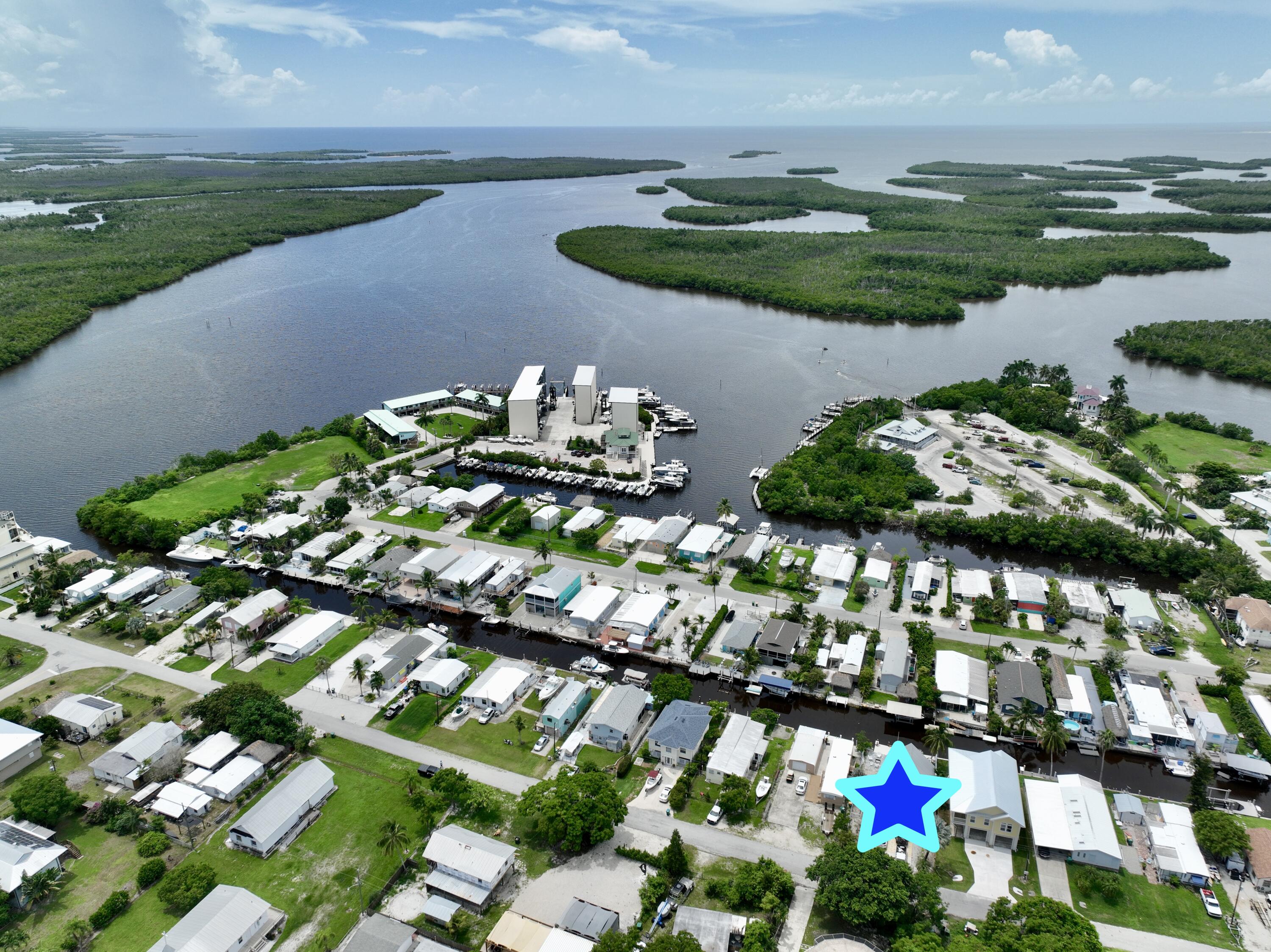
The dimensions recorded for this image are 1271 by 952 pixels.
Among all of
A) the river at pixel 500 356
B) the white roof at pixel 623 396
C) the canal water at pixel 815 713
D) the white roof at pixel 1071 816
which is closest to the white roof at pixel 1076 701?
the canal water at pixel 815 713

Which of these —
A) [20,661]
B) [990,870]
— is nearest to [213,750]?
[20,661]

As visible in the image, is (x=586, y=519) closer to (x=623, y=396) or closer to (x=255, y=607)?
(x=623, y=396)

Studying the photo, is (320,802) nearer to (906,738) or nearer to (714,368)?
(906,738)

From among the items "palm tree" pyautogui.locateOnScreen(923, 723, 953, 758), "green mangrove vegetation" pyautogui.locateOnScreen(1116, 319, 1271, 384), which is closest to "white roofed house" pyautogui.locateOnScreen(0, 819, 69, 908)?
"palm tree" pyautogui.locateOnScreen(923, 723, 953, 758)

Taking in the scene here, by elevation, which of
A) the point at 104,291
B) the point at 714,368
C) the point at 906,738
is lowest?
the point at 906,738

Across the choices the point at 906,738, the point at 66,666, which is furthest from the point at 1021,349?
the point at 66,666

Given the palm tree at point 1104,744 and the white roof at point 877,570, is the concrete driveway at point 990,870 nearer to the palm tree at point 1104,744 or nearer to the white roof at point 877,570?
the palm tree at point 1104,744

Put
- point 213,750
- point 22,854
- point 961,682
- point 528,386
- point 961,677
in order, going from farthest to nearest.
Result: point 528,386, point 961,677, point 961,682, point 213,750, point 22,854
